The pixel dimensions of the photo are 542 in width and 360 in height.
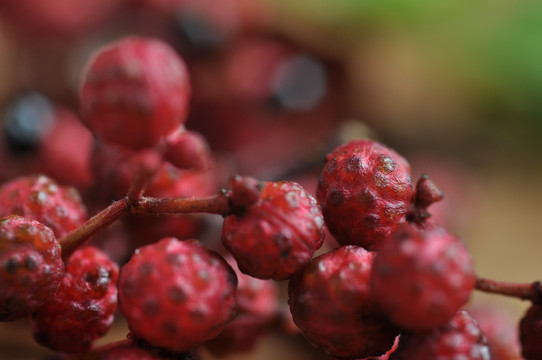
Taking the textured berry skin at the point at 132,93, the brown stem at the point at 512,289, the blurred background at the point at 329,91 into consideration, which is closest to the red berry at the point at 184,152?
the textured berry skin at the point at 132,93

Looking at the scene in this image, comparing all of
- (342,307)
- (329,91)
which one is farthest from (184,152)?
(329,91)

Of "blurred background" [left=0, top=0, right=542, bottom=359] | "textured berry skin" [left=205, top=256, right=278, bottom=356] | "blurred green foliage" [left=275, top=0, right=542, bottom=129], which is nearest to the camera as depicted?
"textured berry skin" [left=205, top=256, right=278, bottom=356]

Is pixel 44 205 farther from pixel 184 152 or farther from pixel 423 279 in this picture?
pixel 423 279

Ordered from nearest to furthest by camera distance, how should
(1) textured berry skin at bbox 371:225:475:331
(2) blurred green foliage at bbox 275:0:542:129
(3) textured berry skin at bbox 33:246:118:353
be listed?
(1) textured berry skin at bbox 371:225:475:331
(3) textured berry skin at bbox 33:246:118:353
(2) blurred green foliage at bbox 275:0:542:129

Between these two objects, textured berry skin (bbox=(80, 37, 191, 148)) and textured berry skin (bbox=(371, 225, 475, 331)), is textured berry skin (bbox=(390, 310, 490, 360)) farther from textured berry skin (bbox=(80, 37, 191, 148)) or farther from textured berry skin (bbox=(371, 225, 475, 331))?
textured berry skin (bbox=(80, 37, 191, 148))

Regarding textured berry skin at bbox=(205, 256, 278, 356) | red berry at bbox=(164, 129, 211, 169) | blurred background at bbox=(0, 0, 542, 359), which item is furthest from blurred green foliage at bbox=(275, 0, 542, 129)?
red berry at bbox=(164, 129, 211, 169)
